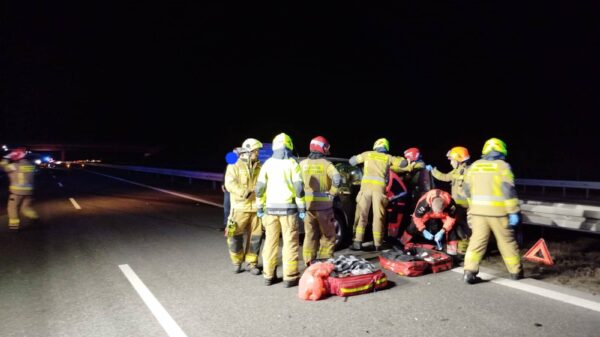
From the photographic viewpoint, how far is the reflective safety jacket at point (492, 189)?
5383 millimetres

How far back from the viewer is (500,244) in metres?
5.48

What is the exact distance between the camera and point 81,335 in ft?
13.4

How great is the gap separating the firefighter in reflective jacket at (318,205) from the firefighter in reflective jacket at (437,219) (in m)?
1.50

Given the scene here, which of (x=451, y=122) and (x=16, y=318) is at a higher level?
(x=451, y=122)

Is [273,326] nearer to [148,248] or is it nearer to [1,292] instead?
[1,292]

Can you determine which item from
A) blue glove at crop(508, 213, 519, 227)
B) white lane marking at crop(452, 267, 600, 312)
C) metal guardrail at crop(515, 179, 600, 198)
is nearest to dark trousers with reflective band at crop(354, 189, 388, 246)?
white lane marking at crop(452, 267, 600, 312)

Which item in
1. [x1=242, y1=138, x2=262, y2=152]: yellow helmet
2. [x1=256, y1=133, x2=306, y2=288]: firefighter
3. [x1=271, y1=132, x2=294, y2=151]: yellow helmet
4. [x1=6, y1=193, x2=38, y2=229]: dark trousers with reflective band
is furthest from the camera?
[x1=6, y1=193, x2=38, y2=229]: dark trousers with reflective band

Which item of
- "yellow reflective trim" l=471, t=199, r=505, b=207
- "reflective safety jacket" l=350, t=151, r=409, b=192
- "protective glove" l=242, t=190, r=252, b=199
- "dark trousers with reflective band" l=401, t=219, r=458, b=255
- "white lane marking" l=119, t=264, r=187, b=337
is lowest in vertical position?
"white lane marking" l=119, t=264, r=187, b=337

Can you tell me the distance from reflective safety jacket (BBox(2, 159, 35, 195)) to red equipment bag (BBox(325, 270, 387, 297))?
335 inches

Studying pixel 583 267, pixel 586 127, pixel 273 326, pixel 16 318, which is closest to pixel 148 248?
pixel 16 318

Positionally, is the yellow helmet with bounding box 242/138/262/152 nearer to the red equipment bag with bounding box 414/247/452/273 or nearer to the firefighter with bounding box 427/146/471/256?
the red equipment bag with bounding box 414/247/452/273

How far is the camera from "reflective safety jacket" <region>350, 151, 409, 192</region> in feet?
24.1

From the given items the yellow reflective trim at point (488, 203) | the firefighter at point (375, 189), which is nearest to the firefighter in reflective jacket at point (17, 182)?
the firefighter at point (375, 189)

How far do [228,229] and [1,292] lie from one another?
293 centimetres
